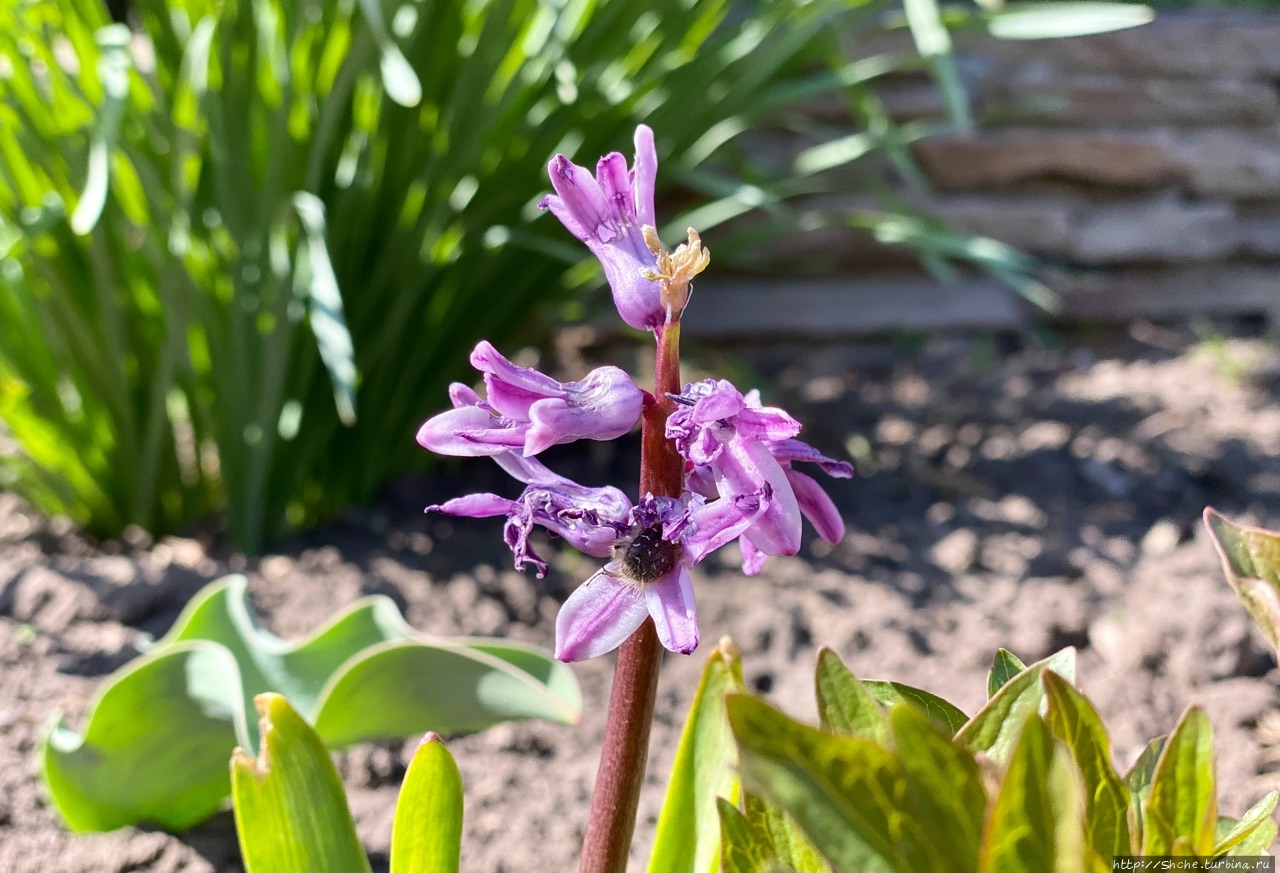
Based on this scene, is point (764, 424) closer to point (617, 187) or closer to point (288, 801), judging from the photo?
point (617, 187)

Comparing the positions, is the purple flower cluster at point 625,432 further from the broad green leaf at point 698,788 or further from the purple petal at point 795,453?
the broad green leaf at point 698,788

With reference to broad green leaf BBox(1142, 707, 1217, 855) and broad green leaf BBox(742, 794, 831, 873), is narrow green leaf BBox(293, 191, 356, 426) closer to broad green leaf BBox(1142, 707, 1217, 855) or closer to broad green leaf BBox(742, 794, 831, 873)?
broad green leaf BBox(742, 794, 831, 873)

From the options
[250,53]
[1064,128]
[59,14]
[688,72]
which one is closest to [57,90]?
[59,14]

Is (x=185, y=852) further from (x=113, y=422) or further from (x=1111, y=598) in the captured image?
(x=1111, y=598)

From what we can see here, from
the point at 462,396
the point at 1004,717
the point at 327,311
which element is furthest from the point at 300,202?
the point at 1004,717

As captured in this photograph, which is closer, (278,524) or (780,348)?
(278,524)

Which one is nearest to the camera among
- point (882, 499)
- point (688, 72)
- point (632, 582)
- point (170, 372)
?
point (632, 582)

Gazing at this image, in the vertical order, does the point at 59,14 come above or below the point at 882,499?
above

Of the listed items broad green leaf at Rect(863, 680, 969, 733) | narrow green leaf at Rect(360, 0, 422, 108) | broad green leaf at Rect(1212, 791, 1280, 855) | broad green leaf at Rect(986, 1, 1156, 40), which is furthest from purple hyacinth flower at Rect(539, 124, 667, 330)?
broad green leaf at Rect(986, 1, 1156, 40)
